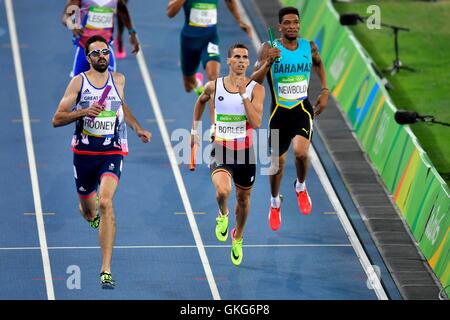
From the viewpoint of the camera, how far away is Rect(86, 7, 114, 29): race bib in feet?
70.4

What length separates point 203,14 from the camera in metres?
22.1

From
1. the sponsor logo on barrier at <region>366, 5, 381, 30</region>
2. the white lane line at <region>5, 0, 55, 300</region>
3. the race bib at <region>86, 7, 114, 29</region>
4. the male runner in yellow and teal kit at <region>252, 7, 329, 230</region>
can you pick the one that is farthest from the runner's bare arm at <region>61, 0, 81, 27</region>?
the sponsor logo on barrier at <region>366, 5, 381, 30</region>

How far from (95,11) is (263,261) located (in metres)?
4.58

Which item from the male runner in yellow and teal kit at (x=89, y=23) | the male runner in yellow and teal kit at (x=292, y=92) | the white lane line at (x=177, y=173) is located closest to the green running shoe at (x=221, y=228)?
the white lane line at (x=177, y=173)

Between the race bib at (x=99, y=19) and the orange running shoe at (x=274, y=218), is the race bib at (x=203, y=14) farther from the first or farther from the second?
the orange running shoe at (x=274, y=218)

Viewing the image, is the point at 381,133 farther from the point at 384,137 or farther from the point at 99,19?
the point at 99,19

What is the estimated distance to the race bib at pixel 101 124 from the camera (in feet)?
56.3

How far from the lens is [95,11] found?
847 inches

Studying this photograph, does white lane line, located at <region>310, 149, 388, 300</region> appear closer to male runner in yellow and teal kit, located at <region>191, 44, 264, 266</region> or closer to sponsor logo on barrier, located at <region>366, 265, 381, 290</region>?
→ sponsor logo on barrier, located at <region>366, 265, 381, 290</region>

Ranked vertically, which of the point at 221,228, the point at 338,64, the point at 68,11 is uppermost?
the point at 68,11

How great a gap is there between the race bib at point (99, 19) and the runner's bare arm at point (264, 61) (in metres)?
3.92

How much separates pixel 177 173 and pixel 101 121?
4.69 meters

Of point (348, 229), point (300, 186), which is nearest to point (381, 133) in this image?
point (348, 229)

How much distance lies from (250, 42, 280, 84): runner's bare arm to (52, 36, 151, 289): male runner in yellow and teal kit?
1574 mm
